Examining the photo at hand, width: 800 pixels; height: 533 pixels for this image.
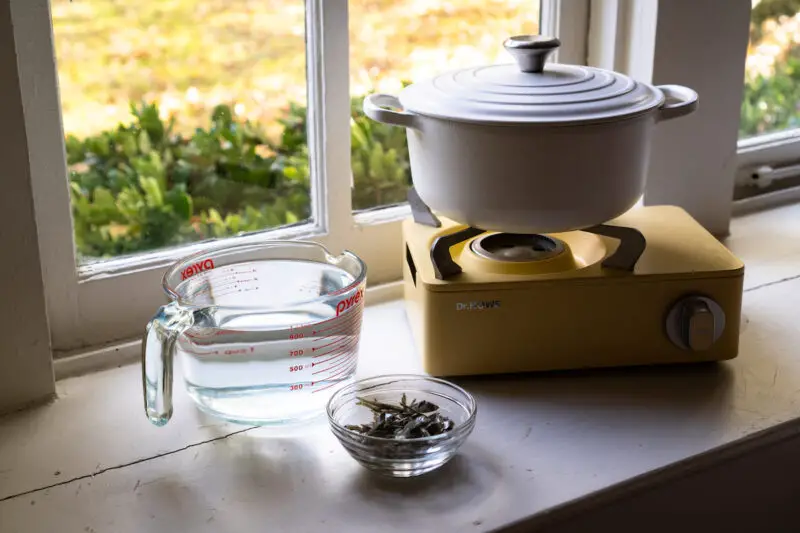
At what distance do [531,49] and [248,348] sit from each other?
37 centimetres

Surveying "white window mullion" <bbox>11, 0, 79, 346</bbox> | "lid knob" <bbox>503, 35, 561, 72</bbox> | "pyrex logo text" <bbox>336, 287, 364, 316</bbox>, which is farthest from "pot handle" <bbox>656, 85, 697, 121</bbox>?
"white window mullion" <bbox>11, 0, 79, 346</bbox>

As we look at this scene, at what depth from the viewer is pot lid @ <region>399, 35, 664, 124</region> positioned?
846 millimetres

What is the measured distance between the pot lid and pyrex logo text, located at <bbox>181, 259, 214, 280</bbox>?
0.84 ft

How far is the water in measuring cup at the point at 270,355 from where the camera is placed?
0.89 meters

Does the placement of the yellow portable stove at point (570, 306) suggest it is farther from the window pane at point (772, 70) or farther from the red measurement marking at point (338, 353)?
the window pane at point (772, 70)

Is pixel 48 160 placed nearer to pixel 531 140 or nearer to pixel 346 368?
pixel 346 368

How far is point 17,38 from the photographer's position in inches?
36.5

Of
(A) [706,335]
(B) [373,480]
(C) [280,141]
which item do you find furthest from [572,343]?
(C) [280,141]

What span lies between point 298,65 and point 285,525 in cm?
53

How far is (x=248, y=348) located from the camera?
89 centimetres

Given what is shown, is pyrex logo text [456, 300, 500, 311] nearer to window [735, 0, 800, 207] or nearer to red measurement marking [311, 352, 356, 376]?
red measurement marking [311, 352, 356, 376]

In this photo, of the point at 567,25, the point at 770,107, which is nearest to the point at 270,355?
the point at 567,25

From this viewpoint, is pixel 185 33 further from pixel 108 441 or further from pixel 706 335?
pixel 706 335

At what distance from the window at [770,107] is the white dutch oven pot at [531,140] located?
567 millimetres
